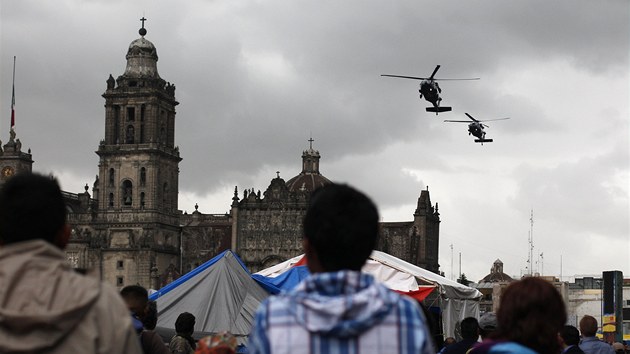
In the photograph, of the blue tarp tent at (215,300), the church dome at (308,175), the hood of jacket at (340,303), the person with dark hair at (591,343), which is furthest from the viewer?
the church dome at (308,175)

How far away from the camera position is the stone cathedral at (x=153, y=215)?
89.3m

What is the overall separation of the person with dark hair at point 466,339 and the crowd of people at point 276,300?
4.92m

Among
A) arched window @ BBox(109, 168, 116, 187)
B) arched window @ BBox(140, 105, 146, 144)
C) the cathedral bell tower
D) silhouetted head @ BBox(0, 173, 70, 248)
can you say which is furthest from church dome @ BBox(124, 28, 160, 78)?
silhouetted head @ BBox(0, 173, 70, 248)

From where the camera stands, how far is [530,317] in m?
4.55

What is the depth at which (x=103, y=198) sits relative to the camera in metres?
91.5

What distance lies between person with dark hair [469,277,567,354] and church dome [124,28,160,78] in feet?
295

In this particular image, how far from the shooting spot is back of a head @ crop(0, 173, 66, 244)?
425 cm

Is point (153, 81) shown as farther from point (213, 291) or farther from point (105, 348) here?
point (105, 348)

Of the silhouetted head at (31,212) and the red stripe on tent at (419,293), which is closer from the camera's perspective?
the silhouetted head at (31,212)

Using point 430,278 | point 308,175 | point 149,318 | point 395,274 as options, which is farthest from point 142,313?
point 308,175

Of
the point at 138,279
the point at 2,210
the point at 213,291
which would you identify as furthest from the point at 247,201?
the point at 2,210

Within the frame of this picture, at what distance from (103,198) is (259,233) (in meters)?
12.3

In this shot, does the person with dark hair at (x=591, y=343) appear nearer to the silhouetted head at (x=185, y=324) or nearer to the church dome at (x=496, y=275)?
the silhouetted head at (x=185, y=324)

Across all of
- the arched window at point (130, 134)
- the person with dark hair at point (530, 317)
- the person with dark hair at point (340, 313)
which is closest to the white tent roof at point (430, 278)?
the person with dark hair at point (530, 317)
